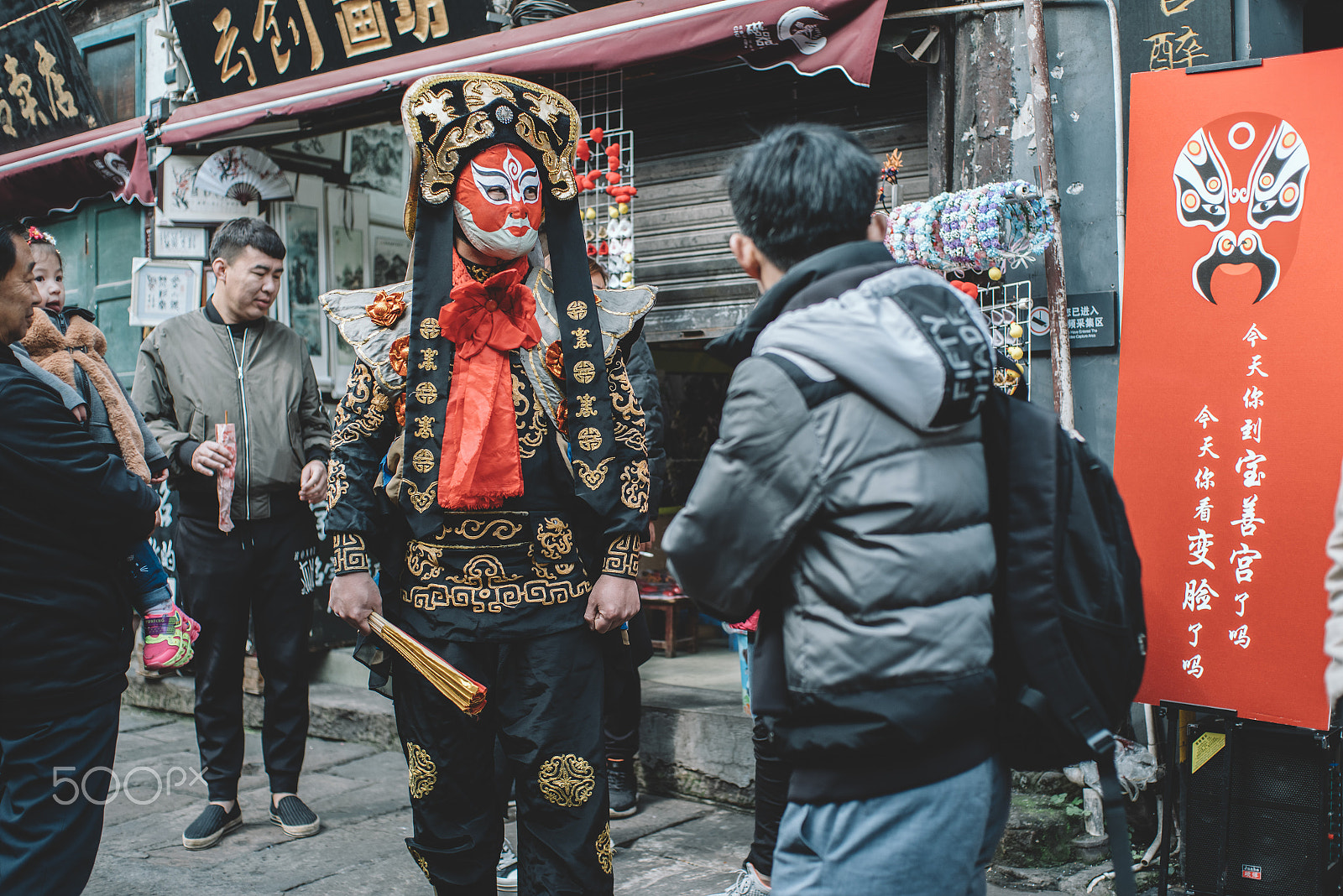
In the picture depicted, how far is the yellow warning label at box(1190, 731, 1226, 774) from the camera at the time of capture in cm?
319

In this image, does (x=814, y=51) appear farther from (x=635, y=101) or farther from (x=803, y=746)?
(x=803, y=746)

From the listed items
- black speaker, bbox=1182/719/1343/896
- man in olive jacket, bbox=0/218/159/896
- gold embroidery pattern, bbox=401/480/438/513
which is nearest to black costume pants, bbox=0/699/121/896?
man in olive jacket, bbox=0/218/159/896

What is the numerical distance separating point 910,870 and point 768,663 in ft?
1.22

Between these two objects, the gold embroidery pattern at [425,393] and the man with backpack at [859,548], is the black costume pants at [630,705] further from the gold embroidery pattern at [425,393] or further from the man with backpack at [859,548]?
the man with backpack at [859,548]

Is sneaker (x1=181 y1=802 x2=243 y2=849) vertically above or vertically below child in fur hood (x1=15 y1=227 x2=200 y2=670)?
below

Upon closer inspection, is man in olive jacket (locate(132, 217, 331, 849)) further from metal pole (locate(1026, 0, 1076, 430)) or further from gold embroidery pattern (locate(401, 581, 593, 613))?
metal pole (locate(1026, 0, 1076, 430))

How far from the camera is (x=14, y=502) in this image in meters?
2.49

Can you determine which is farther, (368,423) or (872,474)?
(368,423)

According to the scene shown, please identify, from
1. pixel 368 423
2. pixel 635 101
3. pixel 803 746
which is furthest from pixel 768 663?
pixel 635 101

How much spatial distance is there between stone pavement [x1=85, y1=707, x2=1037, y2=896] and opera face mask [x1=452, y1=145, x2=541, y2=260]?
2.14 metres

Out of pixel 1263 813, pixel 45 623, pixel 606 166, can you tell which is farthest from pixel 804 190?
pixel 606 166

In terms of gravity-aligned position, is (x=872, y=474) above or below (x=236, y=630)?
above

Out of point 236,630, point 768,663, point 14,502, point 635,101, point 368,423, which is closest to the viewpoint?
point 768,663

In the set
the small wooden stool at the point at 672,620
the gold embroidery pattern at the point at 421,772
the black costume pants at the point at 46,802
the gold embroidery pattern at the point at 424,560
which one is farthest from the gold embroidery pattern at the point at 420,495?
the small wooden stool at the point at 672,620
